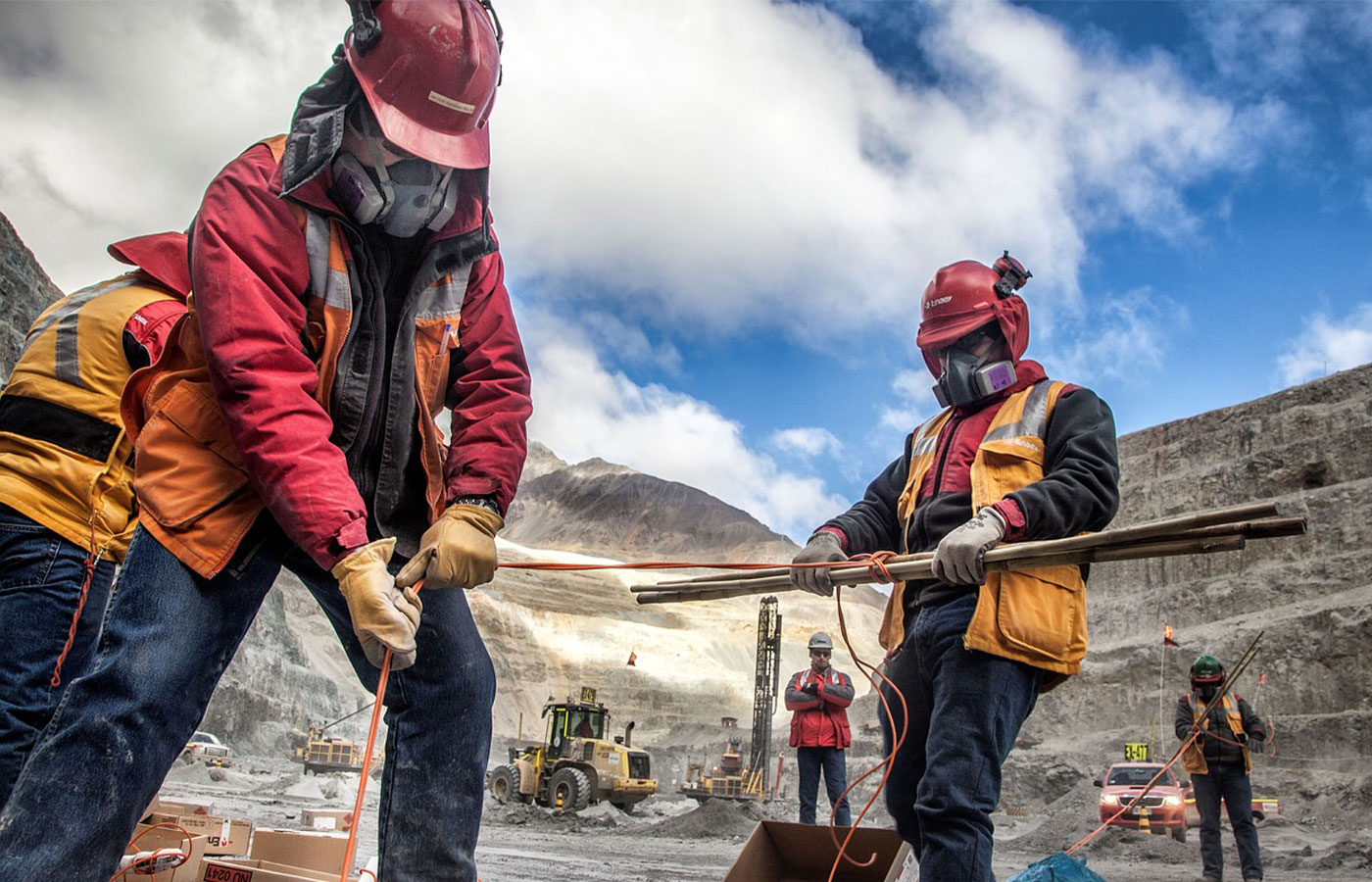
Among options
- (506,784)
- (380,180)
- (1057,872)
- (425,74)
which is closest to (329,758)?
(506,784)

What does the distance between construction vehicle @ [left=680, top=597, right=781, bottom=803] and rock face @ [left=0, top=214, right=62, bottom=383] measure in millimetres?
11129

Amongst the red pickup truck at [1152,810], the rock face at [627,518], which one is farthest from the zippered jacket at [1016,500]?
the rock face at [627,518]

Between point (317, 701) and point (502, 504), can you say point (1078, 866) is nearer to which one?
point (502, 504)

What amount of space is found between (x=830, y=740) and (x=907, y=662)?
18.3 ft

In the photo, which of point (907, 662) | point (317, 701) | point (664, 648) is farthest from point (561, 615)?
point (907, 662)

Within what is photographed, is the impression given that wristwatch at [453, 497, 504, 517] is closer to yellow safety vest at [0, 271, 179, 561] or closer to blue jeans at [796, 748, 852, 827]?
yellow safety vest at [0, 271, 179, 561]

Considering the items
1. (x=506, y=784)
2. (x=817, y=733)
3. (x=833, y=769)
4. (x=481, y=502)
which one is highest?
(x=481, y=502)

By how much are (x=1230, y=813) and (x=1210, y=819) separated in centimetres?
21

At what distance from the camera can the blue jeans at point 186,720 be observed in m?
1.36

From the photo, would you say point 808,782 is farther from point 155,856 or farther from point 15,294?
point 15,294

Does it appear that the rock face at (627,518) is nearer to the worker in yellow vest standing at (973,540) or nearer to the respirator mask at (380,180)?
the worker in yellow vest standing at (973,540)

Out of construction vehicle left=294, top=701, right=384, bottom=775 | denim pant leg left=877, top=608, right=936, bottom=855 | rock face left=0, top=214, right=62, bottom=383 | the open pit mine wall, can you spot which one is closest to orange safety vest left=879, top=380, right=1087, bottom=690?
denim pant leg left=877, top=608, right=936, bottom=855

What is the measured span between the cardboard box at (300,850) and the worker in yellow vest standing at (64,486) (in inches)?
25.6

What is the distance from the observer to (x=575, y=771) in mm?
14672
